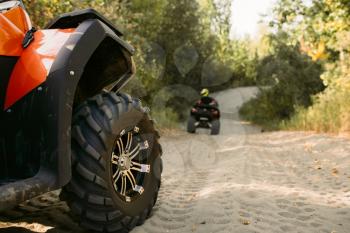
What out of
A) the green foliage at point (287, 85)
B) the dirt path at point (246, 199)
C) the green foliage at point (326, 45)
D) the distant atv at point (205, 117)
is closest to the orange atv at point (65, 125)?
the dirt path at point (246, 199)

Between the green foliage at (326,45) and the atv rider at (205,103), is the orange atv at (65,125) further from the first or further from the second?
the atv rider at (205,103)

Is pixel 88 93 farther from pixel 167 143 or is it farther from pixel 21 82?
pixel 167 143

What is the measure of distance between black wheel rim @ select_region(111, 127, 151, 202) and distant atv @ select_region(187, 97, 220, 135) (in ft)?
41.8

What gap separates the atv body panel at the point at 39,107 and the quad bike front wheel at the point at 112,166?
0.53 feet

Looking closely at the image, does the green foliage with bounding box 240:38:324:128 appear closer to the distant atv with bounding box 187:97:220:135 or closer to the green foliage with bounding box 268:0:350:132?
the green foliage with bounding box 268:0:350:132

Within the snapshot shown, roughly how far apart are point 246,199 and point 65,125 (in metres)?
2.15

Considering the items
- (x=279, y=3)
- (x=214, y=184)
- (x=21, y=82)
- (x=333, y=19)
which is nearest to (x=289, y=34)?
(x=279, y=3)

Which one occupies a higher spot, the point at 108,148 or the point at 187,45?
the point at 187,45

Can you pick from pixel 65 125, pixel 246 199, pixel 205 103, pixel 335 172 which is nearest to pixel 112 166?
pixel 65 125

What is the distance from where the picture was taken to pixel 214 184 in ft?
16.1

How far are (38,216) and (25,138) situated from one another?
1092 millimetres

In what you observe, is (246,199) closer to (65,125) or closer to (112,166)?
(112,166)

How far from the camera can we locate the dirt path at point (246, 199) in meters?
3.12

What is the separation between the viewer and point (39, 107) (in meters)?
2.23
